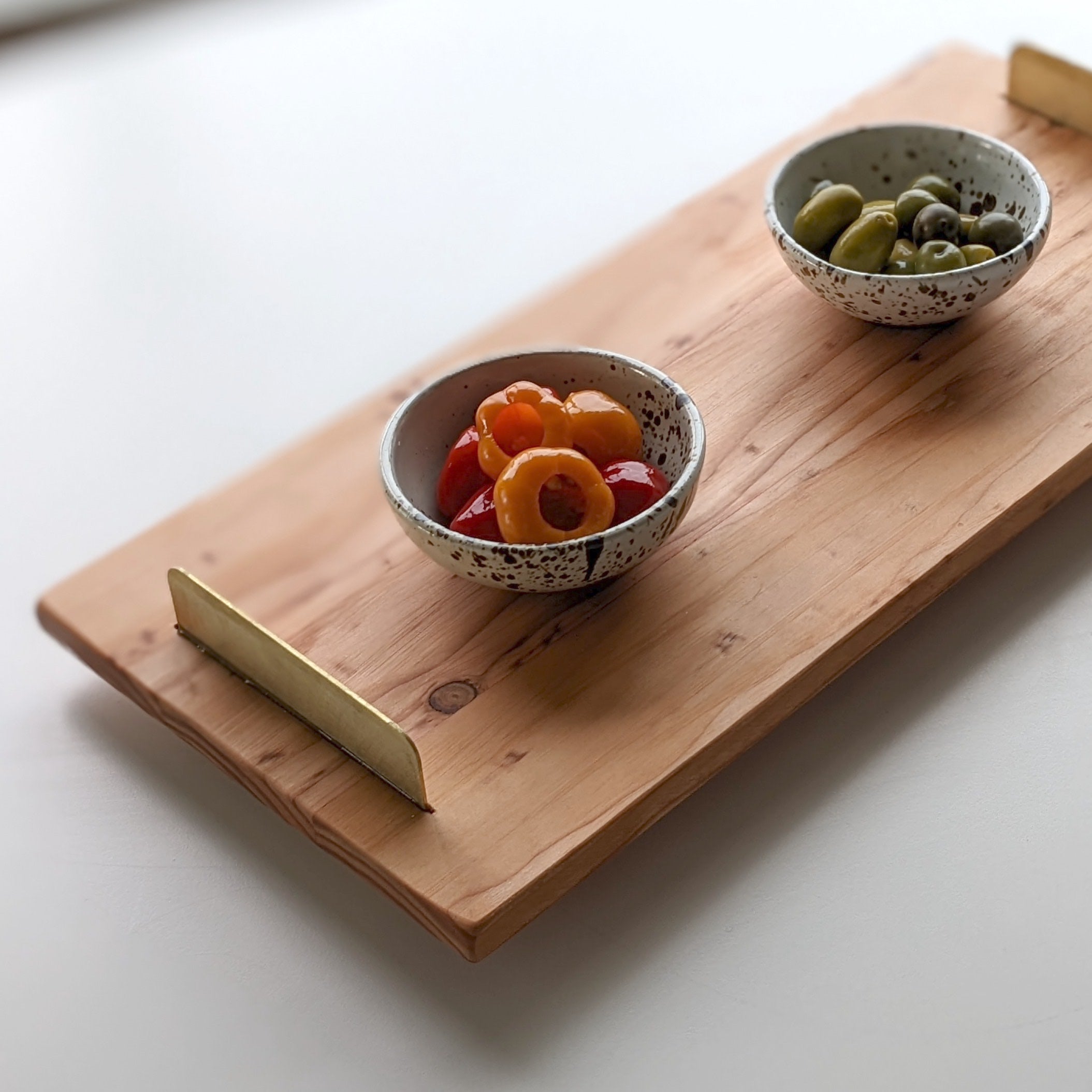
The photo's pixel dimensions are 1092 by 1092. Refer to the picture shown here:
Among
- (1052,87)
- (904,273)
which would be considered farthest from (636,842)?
(1052,87)

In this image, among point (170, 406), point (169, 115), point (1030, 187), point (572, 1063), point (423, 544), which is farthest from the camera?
point (169, 115)

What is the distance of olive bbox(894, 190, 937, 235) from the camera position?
3.60ft

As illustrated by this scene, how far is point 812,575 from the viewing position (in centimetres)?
96

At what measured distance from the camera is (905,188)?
1212mm

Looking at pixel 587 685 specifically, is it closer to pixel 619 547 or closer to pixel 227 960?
pixel 619 547

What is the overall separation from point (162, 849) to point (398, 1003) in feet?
0.57

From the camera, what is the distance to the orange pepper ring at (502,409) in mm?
951

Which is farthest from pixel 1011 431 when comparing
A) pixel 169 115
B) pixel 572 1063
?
pixel 169 115

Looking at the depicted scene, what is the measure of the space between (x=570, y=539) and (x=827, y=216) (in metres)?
0.33

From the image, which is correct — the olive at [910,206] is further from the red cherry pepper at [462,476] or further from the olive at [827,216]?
the red cherry pepper at [462,476]

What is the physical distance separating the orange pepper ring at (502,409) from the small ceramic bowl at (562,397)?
0.16 ft

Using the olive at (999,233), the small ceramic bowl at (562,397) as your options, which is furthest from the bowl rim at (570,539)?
the olive at (999,233)

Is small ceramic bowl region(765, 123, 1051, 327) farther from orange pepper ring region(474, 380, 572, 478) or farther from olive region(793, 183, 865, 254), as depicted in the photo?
orange pepper ring region(474, 380, 572, 478)

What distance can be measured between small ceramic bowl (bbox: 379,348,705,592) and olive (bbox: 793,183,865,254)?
0.18 meters
